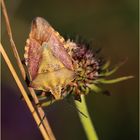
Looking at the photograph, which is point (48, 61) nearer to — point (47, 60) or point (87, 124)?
point (47, 60)

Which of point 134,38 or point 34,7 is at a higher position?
point 34,7

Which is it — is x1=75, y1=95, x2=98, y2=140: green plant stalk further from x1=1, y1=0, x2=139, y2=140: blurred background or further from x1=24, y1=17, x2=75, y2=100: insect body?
x1=1, y1=0, x2=139, y2=140: blurred background

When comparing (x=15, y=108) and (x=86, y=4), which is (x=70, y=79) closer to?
(x=15, y=108)

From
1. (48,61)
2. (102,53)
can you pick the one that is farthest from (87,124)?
(102,53)

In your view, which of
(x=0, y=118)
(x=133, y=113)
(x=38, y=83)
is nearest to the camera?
(x=38, y=83)

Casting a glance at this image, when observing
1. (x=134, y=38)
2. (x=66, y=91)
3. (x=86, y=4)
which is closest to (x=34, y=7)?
(x=86, y=4)

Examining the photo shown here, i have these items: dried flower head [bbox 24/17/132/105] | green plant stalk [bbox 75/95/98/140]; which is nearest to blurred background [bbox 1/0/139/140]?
green plant stalk [bbox 75/95/98/140]

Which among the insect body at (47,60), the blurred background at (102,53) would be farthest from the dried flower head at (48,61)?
the blurred background at (102,53)

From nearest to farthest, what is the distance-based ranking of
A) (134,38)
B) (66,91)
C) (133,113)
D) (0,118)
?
(66,91)
(0,118)
(133,113)
(134,38)
